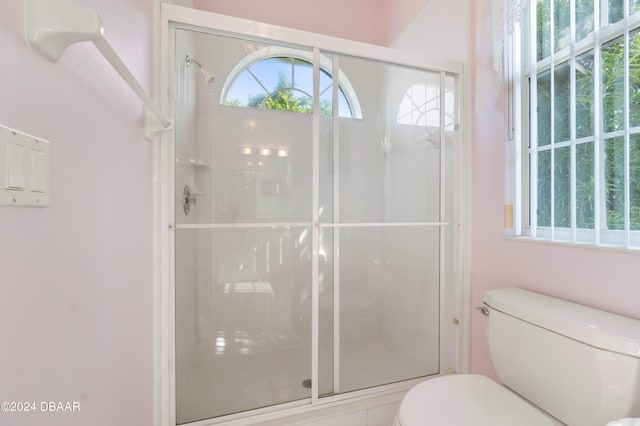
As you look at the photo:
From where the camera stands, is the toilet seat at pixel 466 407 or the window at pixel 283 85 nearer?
the toilet seat at pixel 466 407

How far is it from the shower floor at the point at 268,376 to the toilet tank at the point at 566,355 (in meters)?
0.67

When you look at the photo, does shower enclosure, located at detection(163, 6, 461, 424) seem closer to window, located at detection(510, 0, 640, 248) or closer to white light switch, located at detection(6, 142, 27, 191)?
window, located at detection(510, 0, 640, 248)

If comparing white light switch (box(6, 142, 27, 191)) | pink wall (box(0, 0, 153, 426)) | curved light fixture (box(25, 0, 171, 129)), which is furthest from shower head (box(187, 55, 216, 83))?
white light switch (box(6, 142, 27, 191))

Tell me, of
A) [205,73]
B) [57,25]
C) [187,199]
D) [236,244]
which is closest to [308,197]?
[236,244]

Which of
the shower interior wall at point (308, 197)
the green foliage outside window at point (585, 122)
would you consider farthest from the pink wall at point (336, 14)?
the green foliage outside window at point (585, 122)

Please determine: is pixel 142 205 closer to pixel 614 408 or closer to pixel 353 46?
pixel 353 46

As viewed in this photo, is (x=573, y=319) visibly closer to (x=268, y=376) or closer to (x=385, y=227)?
(x=385, y=227)

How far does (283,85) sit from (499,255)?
4.76ft

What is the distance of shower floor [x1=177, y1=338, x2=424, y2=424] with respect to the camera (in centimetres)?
129

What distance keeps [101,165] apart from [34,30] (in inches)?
12.2

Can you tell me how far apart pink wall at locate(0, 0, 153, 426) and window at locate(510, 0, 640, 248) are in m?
1.53

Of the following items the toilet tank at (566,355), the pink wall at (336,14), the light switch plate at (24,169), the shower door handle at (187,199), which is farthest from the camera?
the pink wall at (336,14)

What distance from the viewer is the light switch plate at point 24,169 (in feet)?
1.22

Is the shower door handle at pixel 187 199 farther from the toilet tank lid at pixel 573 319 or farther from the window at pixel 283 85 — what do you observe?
the toilet tank lid at pixel 573 319
